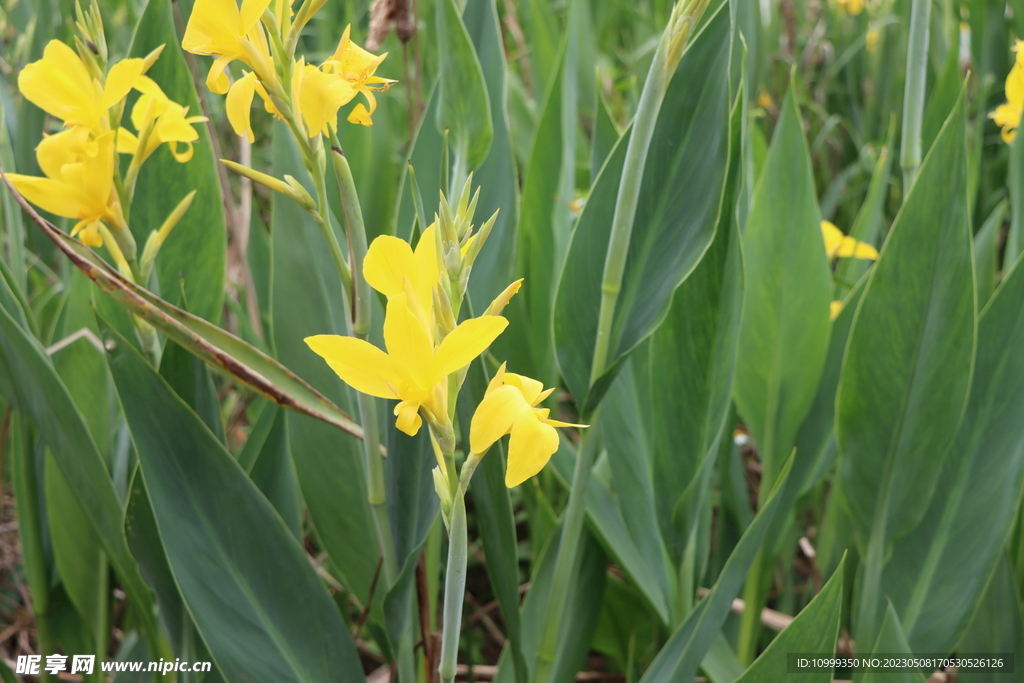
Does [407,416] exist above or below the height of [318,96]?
below

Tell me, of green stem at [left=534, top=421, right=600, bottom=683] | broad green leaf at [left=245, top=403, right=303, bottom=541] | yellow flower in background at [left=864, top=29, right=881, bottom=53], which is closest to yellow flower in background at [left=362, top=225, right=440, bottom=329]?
green stem at [left=534, top=421, right=600, bottom=683]

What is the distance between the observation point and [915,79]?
2.10 ft

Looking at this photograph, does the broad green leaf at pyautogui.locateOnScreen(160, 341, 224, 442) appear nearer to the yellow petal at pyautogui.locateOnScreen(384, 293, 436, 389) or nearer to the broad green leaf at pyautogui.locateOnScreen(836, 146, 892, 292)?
the yellow petal at pyautogui.locateOnScreen(384, 293, 436, 389)

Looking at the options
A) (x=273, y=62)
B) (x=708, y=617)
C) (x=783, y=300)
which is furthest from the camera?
(x=783, y=300)

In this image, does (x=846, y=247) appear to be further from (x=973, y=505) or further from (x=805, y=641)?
(x=805, y=641)

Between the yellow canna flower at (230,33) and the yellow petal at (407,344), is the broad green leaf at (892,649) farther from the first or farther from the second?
the yellow canna flower at (230,33)

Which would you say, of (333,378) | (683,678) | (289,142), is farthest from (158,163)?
(683,678)

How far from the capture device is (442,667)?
39 centimetres

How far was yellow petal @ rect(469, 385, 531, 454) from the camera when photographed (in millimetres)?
313

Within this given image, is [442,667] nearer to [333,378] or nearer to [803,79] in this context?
[333,378]

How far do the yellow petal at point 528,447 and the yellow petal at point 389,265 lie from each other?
0.08 metres

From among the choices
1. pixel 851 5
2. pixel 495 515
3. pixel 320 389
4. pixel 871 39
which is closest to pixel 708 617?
pixel 495 515

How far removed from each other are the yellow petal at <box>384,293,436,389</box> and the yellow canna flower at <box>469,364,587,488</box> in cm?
3

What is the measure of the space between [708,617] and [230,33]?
474 millimetres
